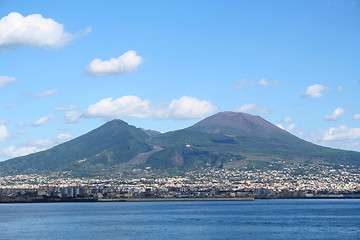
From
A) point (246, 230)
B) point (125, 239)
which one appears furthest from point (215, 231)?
point (125, 239)

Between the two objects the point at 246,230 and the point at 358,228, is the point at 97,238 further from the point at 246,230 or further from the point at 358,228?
the point at 358,228

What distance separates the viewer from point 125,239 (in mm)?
91250

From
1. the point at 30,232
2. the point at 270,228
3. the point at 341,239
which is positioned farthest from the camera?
the point at 270,228

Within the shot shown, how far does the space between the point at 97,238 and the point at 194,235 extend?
1663 cm

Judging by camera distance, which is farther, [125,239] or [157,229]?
[157,229]

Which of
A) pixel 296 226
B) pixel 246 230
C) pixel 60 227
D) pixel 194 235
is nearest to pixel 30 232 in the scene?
pixel 60 227

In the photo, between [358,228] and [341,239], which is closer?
[341,239]

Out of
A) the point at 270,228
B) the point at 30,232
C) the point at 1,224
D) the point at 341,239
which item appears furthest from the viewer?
the point at 1,224

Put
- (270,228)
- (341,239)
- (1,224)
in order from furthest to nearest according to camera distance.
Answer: (1,224) → (270,228) → (341,239)

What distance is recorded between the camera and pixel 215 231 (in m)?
104

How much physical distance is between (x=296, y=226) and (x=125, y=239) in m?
40.3

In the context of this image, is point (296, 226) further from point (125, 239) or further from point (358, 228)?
point (125, 239)

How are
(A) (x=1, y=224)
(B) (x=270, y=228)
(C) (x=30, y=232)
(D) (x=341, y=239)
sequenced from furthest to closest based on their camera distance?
(A) (x=1, y=224) < (B) (x=270, y=228) < (C) (x=30, y=232) < (D) (x=341, y=239)

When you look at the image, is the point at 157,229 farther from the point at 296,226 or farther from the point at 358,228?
the point at 358,228
